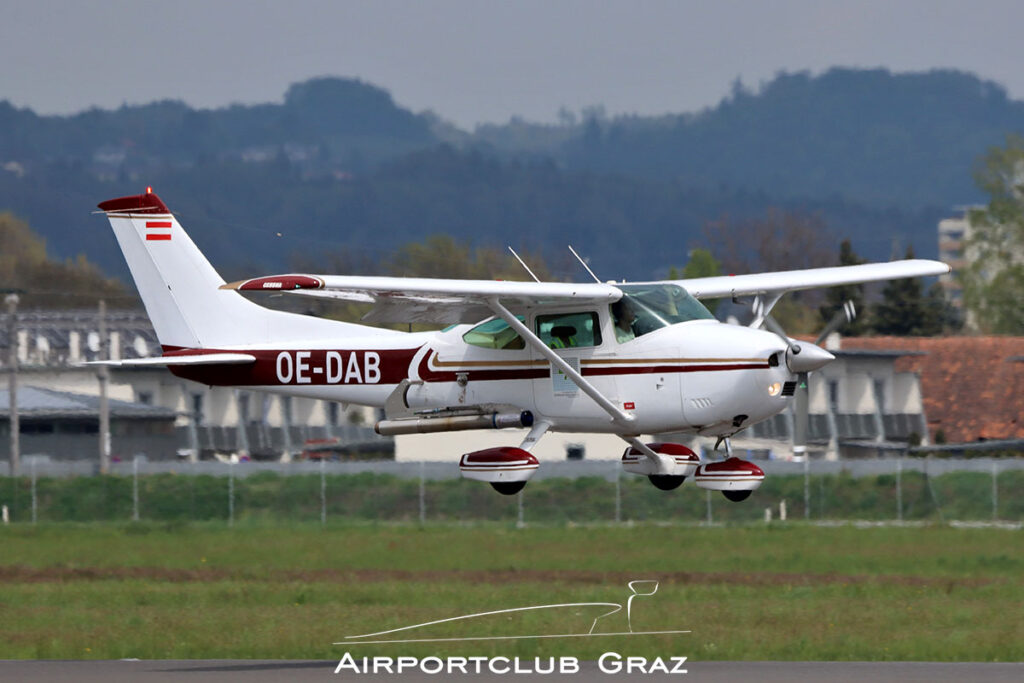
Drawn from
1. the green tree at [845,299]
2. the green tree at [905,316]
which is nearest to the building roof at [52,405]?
the green tree at [845,299]

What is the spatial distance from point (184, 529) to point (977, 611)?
61.5ft

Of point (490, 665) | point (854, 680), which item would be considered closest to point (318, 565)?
point (490, 665)

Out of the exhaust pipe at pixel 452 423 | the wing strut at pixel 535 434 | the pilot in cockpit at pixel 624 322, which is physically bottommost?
the wing strut at pixel 535 434

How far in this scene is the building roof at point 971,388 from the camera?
1837 inches

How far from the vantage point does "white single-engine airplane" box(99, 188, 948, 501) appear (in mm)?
15664

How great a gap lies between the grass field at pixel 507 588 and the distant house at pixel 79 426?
2489 mm

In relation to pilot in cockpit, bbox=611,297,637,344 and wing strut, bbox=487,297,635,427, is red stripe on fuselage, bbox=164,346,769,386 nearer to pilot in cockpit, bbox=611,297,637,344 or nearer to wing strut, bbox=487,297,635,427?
wing strut, bbox=487,297,635,427

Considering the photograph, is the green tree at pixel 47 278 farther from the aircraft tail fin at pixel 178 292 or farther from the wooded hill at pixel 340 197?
the aircraft tail fin at pixel 178 292

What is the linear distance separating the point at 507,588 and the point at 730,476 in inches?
588

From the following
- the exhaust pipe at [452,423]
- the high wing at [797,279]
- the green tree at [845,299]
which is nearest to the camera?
the exhaust pipe at [452,423]

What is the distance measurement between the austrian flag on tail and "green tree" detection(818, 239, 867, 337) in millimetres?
37323

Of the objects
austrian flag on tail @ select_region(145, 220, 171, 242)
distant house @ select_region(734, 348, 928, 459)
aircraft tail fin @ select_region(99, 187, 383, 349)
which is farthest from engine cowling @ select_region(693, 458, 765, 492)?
distant house @ select_region(734, 348, 928, 459)

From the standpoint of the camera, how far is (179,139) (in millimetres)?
152625

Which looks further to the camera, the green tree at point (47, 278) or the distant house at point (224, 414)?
the distant house at point (224, 414)
